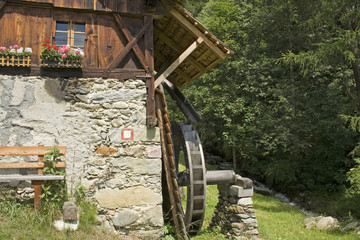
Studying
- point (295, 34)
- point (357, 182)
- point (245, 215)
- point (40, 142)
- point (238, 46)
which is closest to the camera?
point (40, 142)

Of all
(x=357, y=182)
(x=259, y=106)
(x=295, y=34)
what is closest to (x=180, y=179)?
(x=357, y=182)

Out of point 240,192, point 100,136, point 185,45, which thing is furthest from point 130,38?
point 240,192

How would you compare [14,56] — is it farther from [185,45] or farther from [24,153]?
[185,45]

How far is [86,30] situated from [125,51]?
0.86m

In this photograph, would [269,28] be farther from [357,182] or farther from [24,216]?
[24,216]

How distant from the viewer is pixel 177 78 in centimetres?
943

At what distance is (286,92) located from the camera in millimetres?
14758

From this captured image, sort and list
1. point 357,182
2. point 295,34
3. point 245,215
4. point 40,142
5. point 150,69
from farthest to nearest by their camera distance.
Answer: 1. point 295,34
2. point 357,182
3. point 245,215
4. point 150,69
5. point 40,142

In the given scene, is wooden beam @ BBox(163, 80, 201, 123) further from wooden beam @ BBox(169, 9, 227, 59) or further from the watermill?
wooden beam @ BBox(169, 9, 227, 59)

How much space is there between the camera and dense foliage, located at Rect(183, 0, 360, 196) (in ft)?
40.7

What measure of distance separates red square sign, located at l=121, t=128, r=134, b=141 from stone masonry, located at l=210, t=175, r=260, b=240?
2987 mm

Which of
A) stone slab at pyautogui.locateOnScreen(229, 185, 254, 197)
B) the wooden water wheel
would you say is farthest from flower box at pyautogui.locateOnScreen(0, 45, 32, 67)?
stone slab at pyautogui.locateOnScreen(229, 185, 254, 197)

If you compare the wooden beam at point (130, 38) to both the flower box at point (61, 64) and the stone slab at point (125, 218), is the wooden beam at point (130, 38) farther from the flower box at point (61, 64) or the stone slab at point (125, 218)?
the stone slab at point (125, 218)

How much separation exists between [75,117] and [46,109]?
544mm
